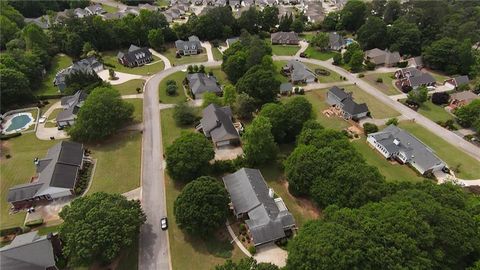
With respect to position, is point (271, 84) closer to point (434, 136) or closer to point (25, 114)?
point (434, 136)

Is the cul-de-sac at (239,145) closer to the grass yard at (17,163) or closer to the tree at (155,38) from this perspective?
the grass yard at (17,163)

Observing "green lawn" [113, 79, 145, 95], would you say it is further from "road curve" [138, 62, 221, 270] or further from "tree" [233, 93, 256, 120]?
"tree" [233, 93, 256, 120]

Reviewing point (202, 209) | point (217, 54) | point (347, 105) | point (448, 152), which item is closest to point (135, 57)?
point (217, 54)

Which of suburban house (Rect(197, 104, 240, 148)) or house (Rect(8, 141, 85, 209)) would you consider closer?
house (Rect(8, 141, 85, 209))

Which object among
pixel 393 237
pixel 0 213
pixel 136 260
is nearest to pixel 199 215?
pixel 136 260

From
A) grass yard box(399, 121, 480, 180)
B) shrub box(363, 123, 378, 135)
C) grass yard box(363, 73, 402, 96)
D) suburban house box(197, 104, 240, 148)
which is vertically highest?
suburban house box(197, 104, 240, 148)

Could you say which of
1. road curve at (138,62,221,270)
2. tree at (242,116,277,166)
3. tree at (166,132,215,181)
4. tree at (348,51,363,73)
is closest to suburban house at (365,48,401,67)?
tree at (348,51,363,73)

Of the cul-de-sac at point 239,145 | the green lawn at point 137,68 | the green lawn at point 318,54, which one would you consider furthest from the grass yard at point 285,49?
the green lawn at point 137,68
